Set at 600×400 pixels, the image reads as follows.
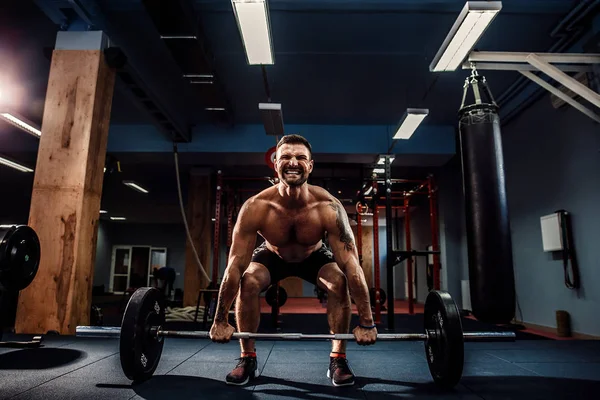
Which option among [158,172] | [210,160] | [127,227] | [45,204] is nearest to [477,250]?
[45,204]

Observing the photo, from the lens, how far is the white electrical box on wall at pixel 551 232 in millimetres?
3980

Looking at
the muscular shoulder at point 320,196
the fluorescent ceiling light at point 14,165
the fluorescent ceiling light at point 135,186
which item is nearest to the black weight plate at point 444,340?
the muscular shoulder at point 320,196

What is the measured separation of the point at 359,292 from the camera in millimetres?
1754

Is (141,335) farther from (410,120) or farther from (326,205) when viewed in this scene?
(410,120)

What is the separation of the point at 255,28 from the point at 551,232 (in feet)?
11.7

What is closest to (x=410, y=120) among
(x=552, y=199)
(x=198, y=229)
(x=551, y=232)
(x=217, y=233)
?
(x=552, y=199)

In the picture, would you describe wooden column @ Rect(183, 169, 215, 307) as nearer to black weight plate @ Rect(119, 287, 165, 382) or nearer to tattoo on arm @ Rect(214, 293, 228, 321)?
black weight plate @ Rect(119, 287, 165, 382)

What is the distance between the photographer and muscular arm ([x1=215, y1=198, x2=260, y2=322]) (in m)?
1.79

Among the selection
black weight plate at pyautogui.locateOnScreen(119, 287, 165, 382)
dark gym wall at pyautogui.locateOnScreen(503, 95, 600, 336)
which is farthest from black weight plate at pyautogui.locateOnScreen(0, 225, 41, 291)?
dark gym wall at pyautogui.locateOnScreen(503, 95, 600, 336)

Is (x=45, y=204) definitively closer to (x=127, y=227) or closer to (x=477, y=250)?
(x=477, y=250)

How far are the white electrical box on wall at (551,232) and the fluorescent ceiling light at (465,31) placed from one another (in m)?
2.02

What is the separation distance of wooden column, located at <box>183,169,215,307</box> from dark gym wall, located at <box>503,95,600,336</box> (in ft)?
15.6

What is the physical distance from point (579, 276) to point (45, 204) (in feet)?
15.3

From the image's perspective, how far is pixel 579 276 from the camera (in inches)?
149
